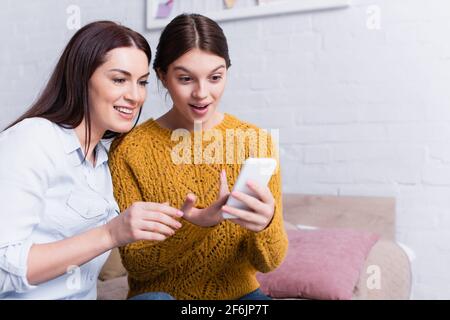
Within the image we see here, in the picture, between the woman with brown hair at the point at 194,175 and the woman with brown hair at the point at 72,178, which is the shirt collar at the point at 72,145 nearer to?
the woman with brown hair at the point at 72,178

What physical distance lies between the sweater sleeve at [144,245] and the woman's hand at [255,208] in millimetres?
99

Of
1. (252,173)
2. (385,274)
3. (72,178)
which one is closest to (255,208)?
(252,173)

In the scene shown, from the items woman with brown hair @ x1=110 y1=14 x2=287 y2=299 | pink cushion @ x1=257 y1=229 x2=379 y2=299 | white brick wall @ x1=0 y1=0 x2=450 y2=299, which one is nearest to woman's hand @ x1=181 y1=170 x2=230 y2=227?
woman with brown hair @ x1=110 y1=14 x2=287 y2=299

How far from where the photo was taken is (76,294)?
896 mm

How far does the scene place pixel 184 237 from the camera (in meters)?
0.94

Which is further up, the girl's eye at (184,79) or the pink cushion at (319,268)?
the girl's eye at (184,79)

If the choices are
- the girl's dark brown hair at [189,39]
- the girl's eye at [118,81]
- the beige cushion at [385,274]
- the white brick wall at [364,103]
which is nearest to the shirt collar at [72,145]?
the girl's eye at [118,81]

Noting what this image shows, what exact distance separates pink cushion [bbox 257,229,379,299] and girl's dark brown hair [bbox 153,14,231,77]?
1.74 ft

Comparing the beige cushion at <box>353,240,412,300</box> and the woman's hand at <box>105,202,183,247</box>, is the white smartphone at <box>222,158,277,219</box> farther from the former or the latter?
the beige cushion at <box>353,240,412,300</box>

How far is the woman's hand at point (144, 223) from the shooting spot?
0.75 metres

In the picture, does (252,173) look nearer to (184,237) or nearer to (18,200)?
(184,237)

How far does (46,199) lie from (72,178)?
50mm

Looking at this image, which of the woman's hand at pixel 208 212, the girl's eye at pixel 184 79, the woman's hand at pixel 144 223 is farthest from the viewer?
the girl's eye at pixel 184 79

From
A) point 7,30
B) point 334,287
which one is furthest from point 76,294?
point 7,30
